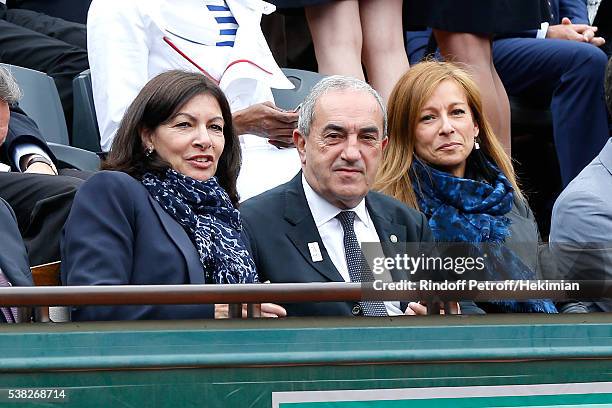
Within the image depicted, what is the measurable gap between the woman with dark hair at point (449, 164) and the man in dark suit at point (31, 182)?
38.3 inches

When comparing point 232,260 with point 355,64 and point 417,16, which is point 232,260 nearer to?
point 355,64

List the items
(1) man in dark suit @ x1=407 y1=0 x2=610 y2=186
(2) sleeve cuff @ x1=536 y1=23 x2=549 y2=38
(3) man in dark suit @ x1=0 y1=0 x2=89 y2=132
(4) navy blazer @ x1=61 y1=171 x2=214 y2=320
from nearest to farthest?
(4) navy blazer @ x1=61 y1=171 x2=214 y2=320 → (3) man in dark suit @ x1=0 y1=0 x2=89 y2=132 → (1) man in dark suit @ x1=407 y1=0 x2=610 y2=186 → (2) sleeve cuff @ x1=536 y1=23 x2=549 y2=38

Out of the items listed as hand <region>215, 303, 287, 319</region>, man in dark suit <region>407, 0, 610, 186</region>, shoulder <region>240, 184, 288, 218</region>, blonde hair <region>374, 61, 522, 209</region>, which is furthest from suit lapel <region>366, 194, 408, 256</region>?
man in dark suit <region>407, 0, 610, 186</region>

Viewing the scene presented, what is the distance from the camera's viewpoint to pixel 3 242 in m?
3.05

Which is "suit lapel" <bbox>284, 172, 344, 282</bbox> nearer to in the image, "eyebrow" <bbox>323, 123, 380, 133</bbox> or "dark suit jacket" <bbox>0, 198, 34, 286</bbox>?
"eyebrow" <bbox>323, 123, 380, 133</bbox>

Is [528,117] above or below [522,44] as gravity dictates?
below

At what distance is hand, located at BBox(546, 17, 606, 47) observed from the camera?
5.64 metres

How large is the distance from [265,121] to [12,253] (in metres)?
1.29

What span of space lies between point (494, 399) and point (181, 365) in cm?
62

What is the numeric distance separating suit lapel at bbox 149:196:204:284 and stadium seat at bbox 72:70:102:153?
1568mm

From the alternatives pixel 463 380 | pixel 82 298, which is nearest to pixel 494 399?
pixel 463 380

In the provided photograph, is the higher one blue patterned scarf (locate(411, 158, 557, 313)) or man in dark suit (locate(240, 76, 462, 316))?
man in dark suit (locate(240, 76, 462, 316))

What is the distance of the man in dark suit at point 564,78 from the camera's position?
532 centimetres

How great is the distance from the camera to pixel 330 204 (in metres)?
3.38
